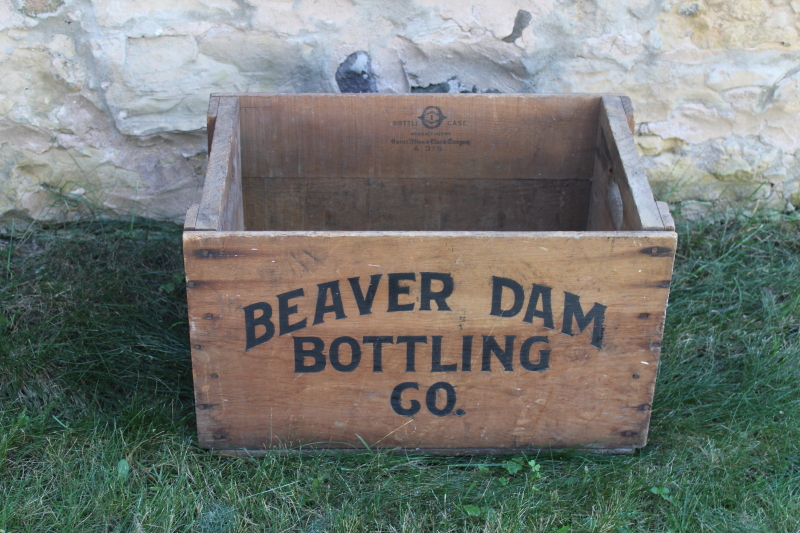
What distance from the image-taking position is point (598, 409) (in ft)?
5.99

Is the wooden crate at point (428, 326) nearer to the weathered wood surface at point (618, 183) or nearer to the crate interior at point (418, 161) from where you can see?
the weathered wood surface at point (618, 183)

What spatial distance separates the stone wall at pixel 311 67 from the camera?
2.42m

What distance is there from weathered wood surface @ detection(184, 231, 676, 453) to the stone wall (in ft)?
3.63

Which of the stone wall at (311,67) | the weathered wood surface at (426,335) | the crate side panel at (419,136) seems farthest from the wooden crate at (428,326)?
the stone wall at (311,67)

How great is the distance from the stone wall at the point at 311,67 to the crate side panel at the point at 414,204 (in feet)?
1.23

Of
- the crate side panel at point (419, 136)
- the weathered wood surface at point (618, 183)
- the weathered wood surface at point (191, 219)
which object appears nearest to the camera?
the weathered wood surface at point (191, 219)

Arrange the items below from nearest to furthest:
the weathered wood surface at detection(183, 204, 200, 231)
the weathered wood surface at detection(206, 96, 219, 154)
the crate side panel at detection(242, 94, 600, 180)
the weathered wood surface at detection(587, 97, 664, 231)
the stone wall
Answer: the weathered wood surface at detection(183, 204, 200, 231) → the weathered wood surface at detection(587, 97, 664, 231) → the weathered wood surface at detection(206, 96, 219, 154) → the crate side panel at detection(242, 94, 600, 180) → the stone wall

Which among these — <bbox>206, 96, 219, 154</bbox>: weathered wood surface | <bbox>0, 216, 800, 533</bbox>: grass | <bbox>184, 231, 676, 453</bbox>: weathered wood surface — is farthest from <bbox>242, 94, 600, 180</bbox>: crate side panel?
<bbox>184, 231, 676, 453</bbox>: weathered wood surface

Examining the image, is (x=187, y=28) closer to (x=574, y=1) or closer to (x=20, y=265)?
(x=20, y=265)

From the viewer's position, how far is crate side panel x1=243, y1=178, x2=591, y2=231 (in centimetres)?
243

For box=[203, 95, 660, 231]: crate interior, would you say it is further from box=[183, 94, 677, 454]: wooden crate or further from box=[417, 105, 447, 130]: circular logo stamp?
box=[183, 94, 677, 454]: wooden crate

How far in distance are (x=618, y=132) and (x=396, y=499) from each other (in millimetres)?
1114

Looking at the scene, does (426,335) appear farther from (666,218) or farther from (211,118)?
(211,118)

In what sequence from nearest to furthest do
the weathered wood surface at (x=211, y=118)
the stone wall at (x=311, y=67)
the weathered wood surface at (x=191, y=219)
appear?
the weathered wood surface at (x=191, y=219), the weathered wood surface at (x=211, y=118), the stone wall at (x=311, y=67)
